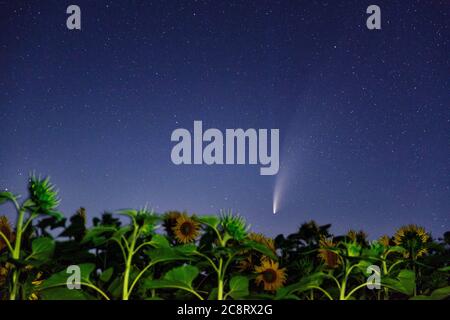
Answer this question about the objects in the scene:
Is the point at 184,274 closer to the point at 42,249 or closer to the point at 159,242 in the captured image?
the point at 159,242

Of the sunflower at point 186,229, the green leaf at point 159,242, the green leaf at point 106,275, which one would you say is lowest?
the green leaf at point 106,275

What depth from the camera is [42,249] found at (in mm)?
1792

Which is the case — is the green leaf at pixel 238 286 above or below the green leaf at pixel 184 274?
below

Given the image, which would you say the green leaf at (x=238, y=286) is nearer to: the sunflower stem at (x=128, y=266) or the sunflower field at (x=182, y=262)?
the sunflower field at (x=182, y=262)

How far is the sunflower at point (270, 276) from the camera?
1935 mm

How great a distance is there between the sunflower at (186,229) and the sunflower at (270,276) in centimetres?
26

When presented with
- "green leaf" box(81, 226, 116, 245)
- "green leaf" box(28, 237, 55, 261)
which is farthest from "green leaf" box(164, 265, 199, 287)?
"green leaf" box(28, 237, 55, 261)

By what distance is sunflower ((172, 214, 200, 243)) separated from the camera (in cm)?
203

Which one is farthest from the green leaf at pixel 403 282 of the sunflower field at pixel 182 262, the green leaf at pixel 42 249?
the green leaf at pixel 42 249
